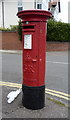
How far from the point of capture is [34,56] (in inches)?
144

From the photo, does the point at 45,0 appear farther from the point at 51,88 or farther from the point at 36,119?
the point at 36,119

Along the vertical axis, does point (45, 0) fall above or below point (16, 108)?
above

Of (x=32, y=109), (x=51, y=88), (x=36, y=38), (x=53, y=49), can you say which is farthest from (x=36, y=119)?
(x=53, y=49)

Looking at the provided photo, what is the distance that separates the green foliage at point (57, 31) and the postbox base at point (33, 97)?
49.5 feet

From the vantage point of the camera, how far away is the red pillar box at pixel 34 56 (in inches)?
141

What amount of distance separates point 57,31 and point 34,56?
609 inches

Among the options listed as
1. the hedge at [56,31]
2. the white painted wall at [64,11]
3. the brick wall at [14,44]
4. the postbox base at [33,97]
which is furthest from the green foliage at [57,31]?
the postbox base at [33,97]

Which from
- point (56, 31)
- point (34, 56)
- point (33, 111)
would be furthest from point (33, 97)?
point (56, 31)

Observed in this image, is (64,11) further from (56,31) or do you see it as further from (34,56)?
(34,56)

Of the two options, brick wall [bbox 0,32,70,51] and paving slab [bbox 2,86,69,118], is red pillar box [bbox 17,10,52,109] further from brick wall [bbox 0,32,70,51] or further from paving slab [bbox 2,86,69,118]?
brick wall [bbox 0,32,70,51]

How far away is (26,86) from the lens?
3.79 metres

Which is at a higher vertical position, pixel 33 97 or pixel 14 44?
pixel 14 44

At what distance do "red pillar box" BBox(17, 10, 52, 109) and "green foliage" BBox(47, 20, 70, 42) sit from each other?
14895mm

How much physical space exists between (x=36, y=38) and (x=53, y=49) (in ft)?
52.0
